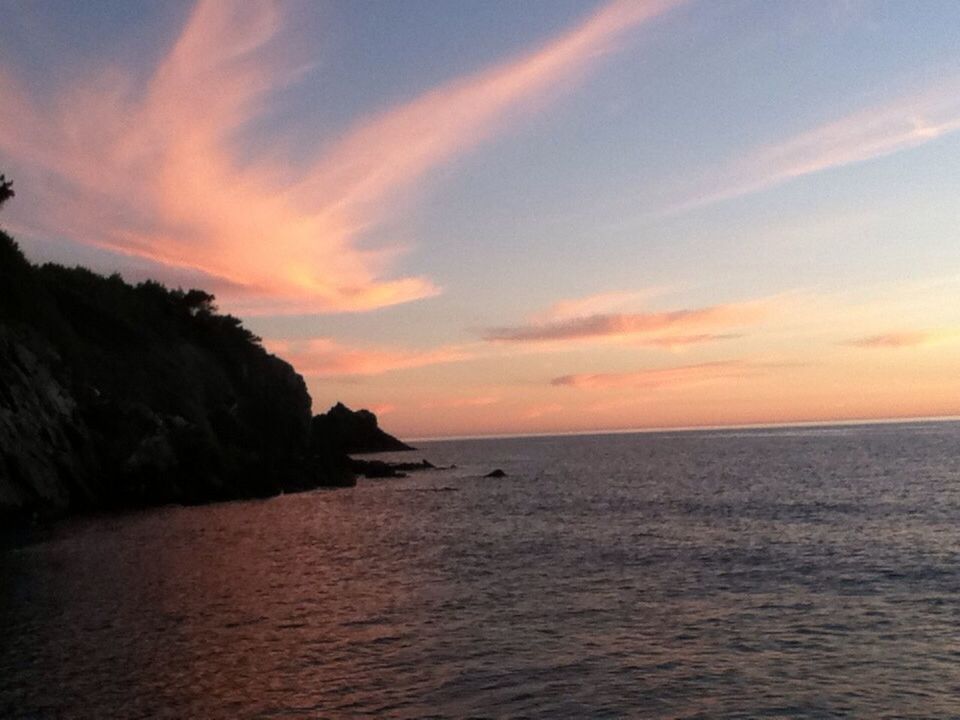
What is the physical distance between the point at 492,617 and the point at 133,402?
53.2 m

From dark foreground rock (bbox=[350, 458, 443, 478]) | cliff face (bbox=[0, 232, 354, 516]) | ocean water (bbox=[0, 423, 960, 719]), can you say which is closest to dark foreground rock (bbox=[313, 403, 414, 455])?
dark foreground rock (bbox=[350, 458, 443, 478])

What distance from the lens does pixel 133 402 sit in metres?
72.4

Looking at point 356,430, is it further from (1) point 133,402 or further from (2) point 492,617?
(2) point 492,617

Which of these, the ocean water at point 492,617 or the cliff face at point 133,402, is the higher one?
the cliff face at point 133,402

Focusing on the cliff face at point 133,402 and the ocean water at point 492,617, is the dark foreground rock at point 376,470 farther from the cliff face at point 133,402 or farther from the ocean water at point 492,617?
the ocean water at point 492,617

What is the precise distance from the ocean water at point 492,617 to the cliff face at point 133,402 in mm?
7078

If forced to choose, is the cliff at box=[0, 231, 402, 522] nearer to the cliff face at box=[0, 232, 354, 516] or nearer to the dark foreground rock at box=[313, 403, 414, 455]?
the cliff face at box=[0, 232, 354, 516]

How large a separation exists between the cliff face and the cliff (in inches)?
4.9

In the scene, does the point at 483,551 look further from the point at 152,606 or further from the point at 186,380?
the point at 186,380

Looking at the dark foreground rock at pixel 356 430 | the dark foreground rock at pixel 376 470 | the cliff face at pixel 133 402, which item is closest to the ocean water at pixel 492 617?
the cliff face at pixel 133 402

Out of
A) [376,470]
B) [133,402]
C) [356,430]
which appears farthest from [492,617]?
[356,430]

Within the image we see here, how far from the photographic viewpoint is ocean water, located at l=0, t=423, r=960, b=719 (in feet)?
65.5

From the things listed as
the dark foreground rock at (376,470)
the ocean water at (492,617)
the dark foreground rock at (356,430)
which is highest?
the dark foreground rock at (356,430)

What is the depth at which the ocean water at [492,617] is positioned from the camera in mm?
19953
